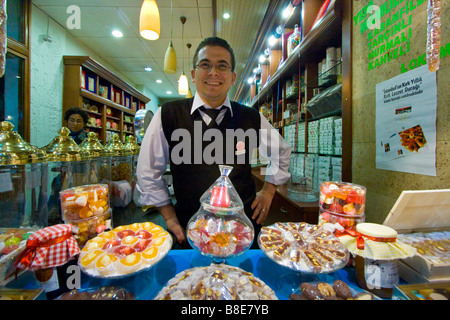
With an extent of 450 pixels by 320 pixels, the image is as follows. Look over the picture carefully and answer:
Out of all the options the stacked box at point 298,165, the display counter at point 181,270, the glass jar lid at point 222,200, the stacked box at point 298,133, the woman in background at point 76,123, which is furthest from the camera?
the woman in background at point 76,123

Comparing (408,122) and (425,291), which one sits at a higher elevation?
(408,122)

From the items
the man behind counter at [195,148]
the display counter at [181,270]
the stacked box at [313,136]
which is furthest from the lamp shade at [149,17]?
the display counter at [181,270]

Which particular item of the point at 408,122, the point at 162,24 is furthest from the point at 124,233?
the point at 162,24

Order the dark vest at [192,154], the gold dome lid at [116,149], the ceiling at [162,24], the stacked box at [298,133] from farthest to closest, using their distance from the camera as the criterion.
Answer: the ceiling at [162,24] → the stacked box at [298,133] → the gold dome lid at [116,149] → the dark vest at [192,154]

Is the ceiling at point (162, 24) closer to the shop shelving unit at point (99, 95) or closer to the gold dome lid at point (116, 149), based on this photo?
the shop shelving unit at point (99, 95)

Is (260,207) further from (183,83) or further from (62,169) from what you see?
(183,83)

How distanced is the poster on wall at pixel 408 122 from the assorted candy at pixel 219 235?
0.89 meters

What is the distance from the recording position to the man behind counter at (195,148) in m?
1.30

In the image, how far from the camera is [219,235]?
0.74 meters

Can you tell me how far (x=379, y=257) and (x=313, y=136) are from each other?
163cm

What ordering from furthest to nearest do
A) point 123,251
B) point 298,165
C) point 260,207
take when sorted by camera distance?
point 298,165 → point 260,207 → point 123,251

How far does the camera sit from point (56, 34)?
4090 millimetres

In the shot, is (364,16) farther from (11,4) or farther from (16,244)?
(11,4)

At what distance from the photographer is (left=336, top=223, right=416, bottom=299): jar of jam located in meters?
0.61
